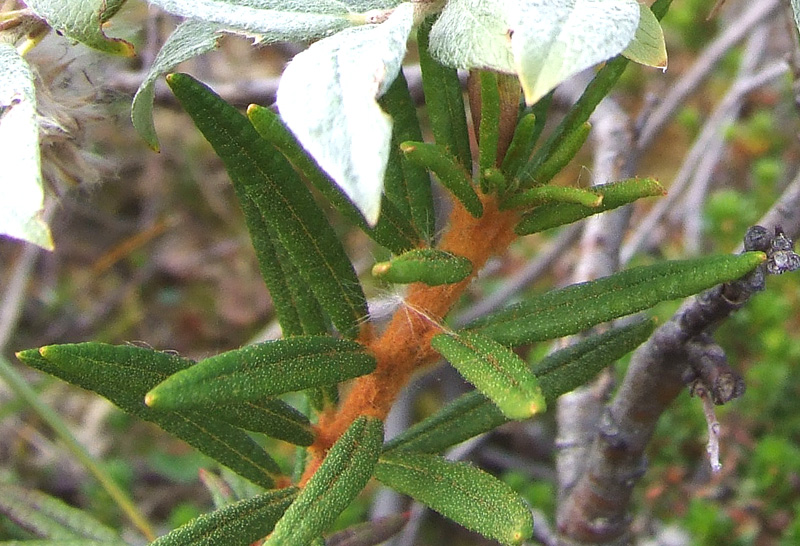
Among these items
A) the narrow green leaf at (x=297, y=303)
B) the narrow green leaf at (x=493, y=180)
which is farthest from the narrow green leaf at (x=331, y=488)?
the narrow green leaf at (x=493, y=180)

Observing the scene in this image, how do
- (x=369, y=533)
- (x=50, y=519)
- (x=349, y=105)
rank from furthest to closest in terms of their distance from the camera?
(x=50, y=519) → (x=369, y=533) → (x=349, y=105)

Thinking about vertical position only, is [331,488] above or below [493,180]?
below

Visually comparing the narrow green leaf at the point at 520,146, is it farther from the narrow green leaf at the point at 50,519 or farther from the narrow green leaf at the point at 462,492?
the narrow green leaf at the point at 50,519

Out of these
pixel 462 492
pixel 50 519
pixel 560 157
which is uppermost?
pixel 560 157

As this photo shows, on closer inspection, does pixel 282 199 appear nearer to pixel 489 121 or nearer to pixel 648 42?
pixel 489 121

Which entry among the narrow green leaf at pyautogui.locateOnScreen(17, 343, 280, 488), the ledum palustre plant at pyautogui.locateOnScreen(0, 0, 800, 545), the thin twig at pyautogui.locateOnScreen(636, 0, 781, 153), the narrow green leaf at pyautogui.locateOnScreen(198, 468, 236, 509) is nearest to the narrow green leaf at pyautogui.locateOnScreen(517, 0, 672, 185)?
the ledum palustre plant at pyautogui.locateOnScreen(0, 0, 800, 545)

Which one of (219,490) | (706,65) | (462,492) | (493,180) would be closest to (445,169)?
(493,180)

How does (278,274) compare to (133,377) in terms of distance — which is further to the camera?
(278,274)
